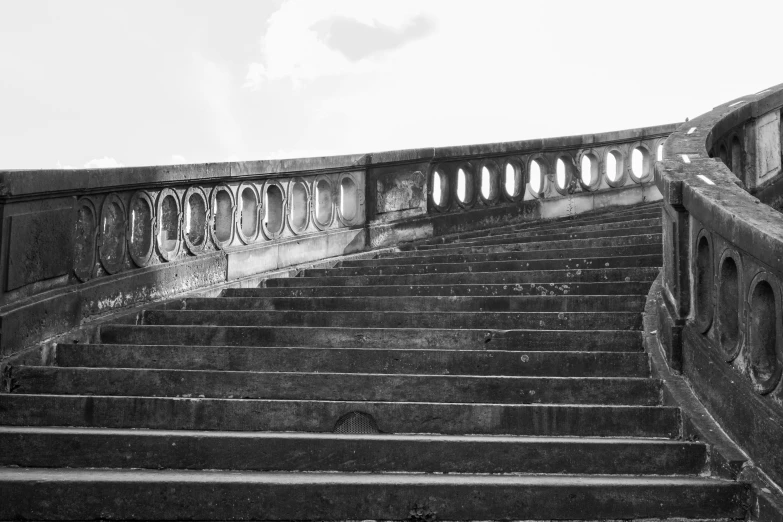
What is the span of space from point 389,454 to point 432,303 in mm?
2561

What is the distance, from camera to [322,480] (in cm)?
424

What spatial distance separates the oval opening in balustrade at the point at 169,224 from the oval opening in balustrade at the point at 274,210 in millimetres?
1230

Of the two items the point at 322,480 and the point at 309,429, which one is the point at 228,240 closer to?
the point at 309,429

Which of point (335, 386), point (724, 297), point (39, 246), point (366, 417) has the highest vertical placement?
point (39, 246)

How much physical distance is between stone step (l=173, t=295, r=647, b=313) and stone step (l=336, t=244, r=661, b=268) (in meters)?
1.45

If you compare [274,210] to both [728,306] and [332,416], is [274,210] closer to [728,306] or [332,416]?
[332,416]

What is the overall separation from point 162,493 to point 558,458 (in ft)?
5.74

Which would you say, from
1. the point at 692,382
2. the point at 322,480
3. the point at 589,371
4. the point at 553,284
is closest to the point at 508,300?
the point at 553,284

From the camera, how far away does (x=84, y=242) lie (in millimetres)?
6520

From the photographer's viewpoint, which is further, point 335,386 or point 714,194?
point 335,386

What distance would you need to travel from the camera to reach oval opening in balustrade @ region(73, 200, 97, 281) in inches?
253

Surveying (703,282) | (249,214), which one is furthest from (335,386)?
(249,214)

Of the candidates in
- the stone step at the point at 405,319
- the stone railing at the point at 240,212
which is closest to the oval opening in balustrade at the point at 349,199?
the stone railing at the point at 240,212

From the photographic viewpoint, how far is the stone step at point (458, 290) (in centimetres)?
692
